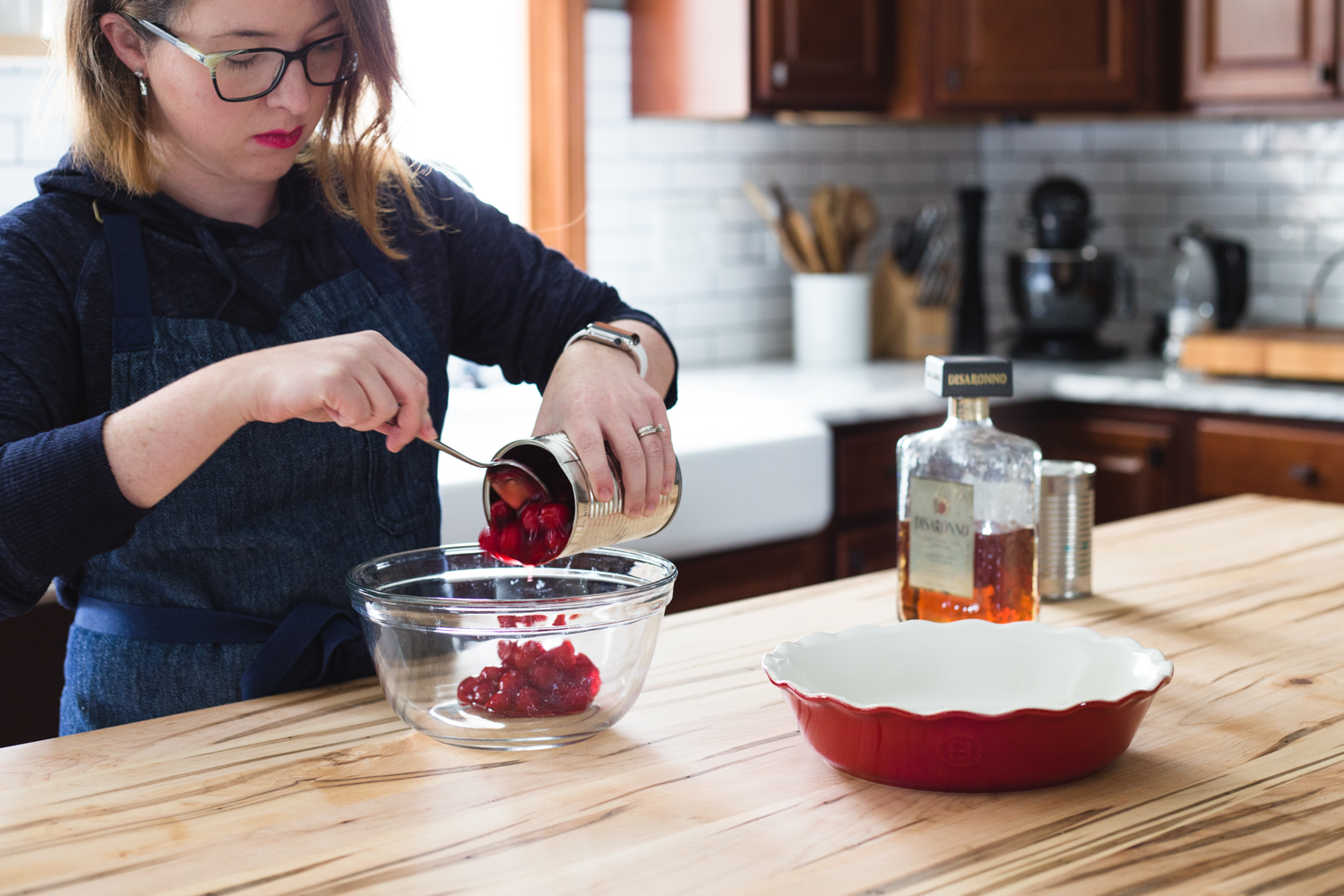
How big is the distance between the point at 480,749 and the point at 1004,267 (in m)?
3.43

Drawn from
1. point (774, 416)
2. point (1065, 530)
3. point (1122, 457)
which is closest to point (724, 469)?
point (774, 416)

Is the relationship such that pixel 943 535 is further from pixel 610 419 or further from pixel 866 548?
pixel 866 548

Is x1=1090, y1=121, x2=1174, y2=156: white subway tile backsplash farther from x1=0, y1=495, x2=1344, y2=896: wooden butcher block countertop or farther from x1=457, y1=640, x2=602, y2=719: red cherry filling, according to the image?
x1=457, y1=640, x2=602, y2=719: red cherry filling

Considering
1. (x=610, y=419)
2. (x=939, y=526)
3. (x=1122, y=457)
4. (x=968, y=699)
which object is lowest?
(x=1122, y=457)

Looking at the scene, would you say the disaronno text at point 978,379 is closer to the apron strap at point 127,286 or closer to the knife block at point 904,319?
the apron strap at point 127,286

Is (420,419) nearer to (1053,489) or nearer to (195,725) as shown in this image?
(195,725)

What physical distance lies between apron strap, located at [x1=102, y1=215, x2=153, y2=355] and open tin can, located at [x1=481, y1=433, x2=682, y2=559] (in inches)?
17.9

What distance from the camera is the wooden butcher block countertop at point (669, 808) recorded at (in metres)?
0.93

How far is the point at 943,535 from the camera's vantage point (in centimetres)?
145

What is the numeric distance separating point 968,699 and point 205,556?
800 mm

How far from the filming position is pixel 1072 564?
162cm

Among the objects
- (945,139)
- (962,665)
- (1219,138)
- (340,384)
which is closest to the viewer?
(340,384)

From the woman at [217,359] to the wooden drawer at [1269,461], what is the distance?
74.5 inches

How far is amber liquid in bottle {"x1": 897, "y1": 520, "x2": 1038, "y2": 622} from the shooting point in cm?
144
